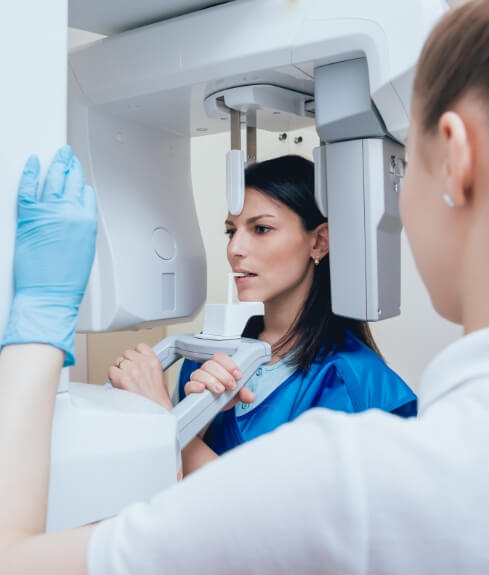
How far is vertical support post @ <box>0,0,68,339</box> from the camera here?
2.04 ft

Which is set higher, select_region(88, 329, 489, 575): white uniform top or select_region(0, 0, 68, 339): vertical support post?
select_region(0, 0, 68, 339): vertical support post

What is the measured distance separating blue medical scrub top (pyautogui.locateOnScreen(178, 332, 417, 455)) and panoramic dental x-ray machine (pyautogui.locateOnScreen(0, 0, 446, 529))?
0.23 m

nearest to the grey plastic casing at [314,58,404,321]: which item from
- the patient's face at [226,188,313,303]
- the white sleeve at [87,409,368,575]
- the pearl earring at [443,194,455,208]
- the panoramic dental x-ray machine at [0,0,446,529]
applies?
the panoramic dental x-ray machine at [0,0,446,529]

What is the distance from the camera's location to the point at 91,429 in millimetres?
652

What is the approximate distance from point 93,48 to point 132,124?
6.4 inches

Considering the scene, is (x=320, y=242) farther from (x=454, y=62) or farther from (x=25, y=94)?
(x=454, y=62)

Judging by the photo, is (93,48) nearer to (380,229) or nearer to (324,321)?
(380,229)

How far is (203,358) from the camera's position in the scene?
1.03m

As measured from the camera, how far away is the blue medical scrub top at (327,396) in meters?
1.15

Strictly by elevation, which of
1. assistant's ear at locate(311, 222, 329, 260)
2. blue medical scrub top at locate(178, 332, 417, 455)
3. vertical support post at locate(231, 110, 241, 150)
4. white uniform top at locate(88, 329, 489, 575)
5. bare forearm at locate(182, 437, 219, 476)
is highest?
vertical support post at locate(231, 110, 241, 150)

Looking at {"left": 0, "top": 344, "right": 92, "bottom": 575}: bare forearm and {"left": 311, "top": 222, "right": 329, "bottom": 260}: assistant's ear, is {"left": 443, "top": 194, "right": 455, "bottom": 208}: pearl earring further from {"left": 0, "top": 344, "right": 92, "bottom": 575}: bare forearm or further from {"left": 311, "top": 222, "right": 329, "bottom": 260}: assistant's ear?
{"left": 311, "top": 222, "right": 329, "bottom": 260}: assistant's ear

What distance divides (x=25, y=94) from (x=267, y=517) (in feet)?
1.72

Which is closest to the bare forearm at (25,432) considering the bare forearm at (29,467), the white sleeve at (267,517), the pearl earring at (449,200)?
the bare forearm at (29,467)

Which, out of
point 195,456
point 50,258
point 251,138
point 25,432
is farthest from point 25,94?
point 195,456
